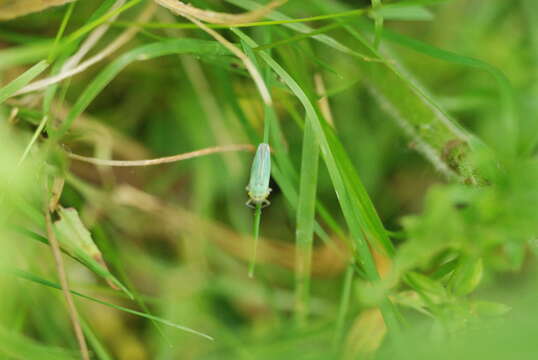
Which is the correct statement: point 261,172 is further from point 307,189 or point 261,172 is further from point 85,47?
point 85,47

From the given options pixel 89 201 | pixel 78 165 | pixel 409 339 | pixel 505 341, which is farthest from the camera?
pixel 78 165

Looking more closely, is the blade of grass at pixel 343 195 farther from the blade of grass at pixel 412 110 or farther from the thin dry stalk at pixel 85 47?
the thin dry stalk at pixel 85 47

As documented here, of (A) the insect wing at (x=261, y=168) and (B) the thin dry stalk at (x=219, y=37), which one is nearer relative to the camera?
(B) the thin dry stalk at (x=219, y=37)

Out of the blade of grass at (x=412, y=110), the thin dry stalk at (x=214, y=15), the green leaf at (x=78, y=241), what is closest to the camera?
the thin dry stalk at (x=214, y=15)

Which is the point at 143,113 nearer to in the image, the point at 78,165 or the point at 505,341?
the point at 78,165

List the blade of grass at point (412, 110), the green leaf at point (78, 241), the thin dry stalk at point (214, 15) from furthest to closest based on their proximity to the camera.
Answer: the blade of grass at point (412, 110) < the green leaf at point (78, 241) < the thin dry stalk at point (214, 15)

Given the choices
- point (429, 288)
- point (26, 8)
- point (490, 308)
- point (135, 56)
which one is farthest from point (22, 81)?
point (490, 308)

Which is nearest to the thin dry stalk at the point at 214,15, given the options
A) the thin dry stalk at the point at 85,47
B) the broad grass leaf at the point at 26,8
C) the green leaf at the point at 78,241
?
the thin dry stalk at the point at 85,47

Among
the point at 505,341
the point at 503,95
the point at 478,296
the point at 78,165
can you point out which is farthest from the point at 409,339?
the point at 78,165

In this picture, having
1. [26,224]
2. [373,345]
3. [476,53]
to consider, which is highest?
[476,53]
